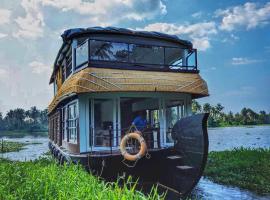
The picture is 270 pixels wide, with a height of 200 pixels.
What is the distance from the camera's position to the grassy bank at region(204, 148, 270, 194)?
12699mm

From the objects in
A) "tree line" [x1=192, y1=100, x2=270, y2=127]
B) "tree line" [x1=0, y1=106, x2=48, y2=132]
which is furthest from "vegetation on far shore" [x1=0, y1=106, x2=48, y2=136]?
"tree line" [x1=192, y1=100, x2=270, y2=127]

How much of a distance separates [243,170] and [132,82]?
8388 millimetres

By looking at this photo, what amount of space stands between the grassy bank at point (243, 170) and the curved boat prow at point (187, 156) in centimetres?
367

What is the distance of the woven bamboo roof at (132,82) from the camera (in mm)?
9648

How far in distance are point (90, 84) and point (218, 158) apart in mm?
11773

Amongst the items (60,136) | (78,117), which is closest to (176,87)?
(78,117)

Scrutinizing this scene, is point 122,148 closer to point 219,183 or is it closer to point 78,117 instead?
point 78,117

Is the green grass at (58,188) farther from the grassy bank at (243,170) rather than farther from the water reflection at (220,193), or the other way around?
the grassy bank at (243,170)

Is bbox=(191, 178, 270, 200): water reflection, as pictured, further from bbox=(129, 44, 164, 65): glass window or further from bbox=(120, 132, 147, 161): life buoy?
bbox=(129, 44, 164, 65): glass window

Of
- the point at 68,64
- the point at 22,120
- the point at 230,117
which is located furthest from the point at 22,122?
the point at 68,64

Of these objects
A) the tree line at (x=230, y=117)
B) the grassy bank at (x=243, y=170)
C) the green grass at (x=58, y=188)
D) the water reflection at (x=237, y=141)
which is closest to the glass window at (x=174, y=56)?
the grassy bank at (x=243, y=170)

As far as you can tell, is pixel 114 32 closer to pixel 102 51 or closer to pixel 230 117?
pixel 102 51

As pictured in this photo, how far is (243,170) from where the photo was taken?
1551 cm

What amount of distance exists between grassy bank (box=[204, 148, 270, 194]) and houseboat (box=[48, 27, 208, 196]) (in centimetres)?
374
